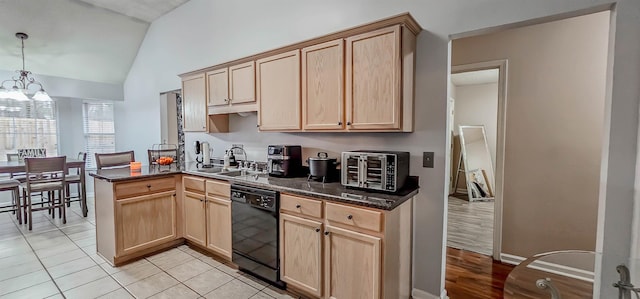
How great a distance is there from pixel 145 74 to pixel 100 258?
352 centimetres

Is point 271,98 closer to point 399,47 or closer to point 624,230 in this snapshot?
point 399,47

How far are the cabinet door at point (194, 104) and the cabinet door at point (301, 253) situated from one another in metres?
1.94

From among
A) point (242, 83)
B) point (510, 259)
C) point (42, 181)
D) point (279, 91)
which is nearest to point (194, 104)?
point (242, 83)

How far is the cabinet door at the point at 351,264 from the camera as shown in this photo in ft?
5.81

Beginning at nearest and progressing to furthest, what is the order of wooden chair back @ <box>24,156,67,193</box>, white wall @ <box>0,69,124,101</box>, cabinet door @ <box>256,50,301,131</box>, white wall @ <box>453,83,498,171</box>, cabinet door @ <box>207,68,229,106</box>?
1. cabinet door @ <box>256,50,301,131</box>
2. cabinet door @ <box>207,68,229,106</box>
3. wooden chair back @ <box>24,156,67,193</box>
4. white wall @ <box>0,69,124,101</box>
5. white wall @ <box>453,83,498,171</box>

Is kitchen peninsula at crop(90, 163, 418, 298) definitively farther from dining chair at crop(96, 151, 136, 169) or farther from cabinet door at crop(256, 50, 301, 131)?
dining chair at crop(96, 151, 136, 169)

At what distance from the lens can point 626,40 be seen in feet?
5.05

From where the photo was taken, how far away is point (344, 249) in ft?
6.26

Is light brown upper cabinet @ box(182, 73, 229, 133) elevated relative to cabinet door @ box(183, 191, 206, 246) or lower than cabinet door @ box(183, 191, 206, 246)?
elevated

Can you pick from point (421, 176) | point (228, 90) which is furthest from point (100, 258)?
point (421, 176)

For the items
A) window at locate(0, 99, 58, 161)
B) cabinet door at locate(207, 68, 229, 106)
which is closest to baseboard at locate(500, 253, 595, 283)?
cabinet door at locate(207, 68, 229, 106)

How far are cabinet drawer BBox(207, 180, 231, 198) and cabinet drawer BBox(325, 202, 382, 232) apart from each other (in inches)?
46.0

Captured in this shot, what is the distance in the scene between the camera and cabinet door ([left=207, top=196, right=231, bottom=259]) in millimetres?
2693

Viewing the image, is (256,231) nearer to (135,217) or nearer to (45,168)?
(135,217)
